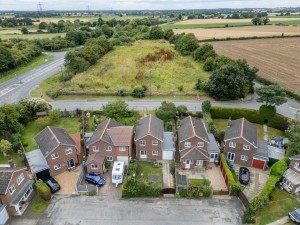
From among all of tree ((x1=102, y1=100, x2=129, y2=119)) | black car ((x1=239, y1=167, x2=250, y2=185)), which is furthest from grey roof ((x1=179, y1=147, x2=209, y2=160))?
tree ((x1=102, y1=100, x2=129, y2=119))

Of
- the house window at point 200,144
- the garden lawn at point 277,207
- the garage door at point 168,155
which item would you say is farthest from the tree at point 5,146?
the garden lawn at point 277,207

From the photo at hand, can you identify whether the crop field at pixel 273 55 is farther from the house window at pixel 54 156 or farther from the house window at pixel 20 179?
the house window at pixel 20 179

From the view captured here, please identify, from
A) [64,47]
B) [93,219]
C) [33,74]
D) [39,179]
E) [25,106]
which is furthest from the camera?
[64,47]

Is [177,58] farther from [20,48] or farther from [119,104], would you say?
[20,48]

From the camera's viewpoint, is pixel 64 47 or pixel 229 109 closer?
pixel 229 109

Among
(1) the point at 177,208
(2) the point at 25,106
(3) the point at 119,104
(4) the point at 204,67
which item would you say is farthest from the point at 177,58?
(1) the point at 177,208
